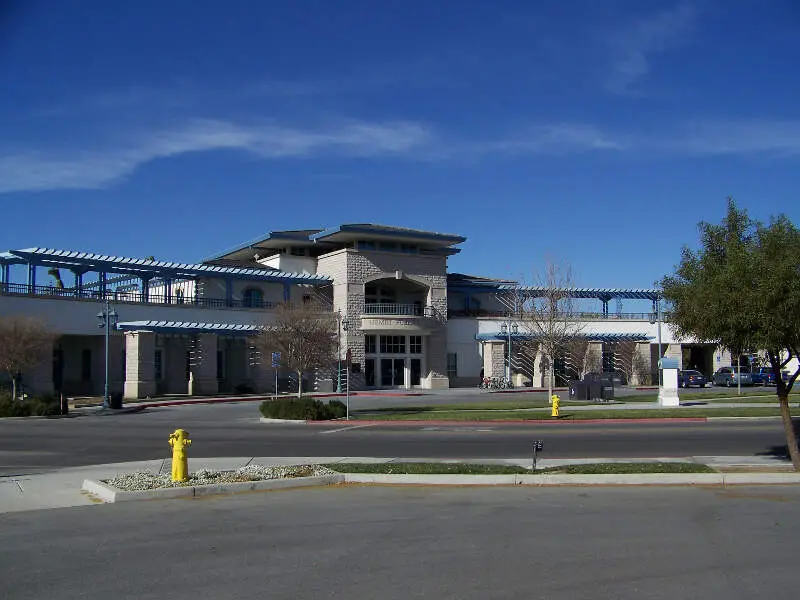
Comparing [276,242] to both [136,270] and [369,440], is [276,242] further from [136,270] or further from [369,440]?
[369,440]

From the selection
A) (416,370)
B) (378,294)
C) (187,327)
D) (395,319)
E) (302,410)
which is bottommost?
(302,410)

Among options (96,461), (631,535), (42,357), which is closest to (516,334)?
(42,357)

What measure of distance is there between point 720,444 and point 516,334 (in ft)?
136

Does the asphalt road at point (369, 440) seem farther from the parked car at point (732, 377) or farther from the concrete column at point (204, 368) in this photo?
the parked car at point (732, 377)

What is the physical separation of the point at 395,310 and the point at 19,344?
29.0 meters

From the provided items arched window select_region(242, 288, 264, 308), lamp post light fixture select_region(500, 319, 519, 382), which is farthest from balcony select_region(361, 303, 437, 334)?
arched window select_region(242, 288, 264, 308)

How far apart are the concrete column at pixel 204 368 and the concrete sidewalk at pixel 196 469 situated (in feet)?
117

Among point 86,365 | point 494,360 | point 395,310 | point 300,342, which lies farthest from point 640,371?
point 86,365

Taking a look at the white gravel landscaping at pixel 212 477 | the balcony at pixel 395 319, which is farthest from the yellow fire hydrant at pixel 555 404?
the balcony at pixel 395 319

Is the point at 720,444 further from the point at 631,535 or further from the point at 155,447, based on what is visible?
the point at 155,447

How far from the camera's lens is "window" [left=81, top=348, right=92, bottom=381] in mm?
53000

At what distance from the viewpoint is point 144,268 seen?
173 ft

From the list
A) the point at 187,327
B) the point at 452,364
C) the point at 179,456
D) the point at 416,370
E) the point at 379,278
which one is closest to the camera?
the point at 179,456

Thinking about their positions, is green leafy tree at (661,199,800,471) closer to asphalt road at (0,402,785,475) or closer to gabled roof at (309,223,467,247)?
asphalt road at (0,402,785,475)
